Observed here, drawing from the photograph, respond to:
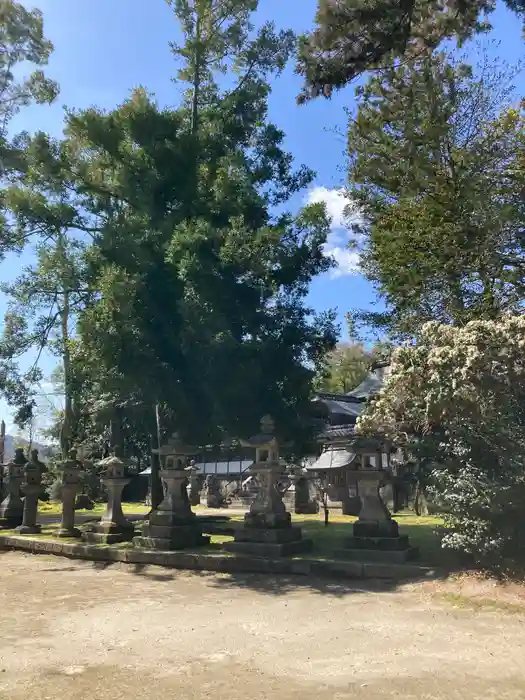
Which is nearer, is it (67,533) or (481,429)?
(481,429)

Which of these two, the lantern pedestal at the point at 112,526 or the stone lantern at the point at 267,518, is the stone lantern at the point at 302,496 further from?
the stone lantern at the point at 267,518

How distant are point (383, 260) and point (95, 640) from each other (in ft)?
34.6

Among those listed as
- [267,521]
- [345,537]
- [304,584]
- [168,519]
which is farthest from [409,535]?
[168,519]

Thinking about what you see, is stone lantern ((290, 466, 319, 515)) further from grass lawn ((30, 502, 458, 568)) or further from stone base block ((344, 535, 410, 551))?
stone base block ((344, 535, 410, 551))

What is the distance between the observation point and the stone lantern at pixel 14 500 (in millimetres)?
16688

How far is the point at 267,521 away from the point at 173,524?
85.6 inches

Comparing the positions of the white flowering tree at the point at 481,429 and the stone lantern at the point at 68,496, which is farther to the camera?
the stone lantern at the point at 68,496

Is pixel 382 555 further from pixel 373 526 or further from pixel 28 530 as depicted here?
pixel 28 530

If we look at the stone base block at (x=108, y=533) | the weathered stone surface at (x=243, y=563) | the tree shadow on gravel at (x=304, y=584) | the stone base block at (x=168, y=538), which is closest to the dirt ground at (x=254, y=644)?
the tree shadow on gravel at (x=304, y=584)

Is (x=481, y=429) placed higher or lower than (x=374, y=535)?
higher

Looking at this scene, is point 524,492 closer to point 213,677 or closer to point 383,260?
point 213,677

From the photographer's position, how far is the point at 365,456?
10.7 m

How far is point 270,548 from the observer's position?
34.1 ft

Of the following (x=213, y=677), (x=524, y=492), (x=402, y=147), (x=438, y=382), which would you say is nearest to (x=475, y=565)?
(x=524, y=492)
